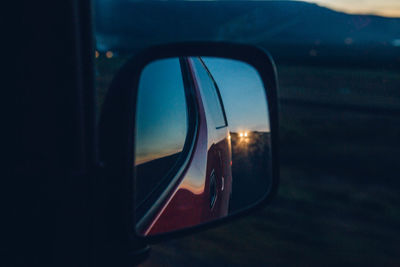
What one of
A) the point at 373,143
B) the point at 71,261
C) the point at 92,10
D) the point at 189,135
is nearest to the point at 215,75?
the point at 189,135

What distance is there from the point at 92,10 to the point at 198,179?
986mm

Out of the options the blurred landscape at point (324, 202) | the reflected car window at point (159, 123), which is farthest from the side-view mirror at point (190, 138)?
the blurred landscape at point (324, 202)

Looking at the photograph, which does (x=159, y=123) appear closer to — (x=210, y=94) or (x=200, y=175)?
(x=200, y=175)

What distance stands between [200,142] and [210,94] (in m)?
0.23

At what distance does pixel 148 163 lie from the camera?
1.62 metres

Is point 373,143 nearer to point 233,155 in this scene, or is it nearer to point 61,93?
point 233,155

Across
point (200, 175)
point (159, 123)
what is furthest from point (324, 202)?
point (159, 123)

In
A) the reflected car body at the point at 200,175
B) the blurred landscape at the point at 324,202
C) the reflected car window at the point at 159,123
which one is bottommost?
the blurred landscape at the point at 324,202

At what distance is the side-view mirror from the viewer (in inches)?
43.1

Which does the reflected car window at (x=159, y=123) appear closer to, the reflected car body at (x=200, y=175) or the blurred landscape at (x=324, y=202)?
the reflected car body at (x=200, y=175)

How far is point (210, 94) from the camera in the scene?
7.22ft

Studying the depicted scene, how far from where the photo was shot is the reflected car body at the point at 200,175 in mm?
1677

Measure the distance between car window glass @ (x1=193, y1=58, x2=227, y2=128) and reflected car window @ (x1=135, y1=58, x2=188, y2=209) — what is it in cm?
8

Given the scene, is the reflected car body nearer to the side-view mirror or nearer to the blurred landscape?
the side-view mirror
